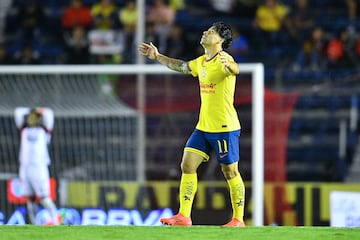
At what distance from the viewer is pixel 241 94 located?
1731 cm

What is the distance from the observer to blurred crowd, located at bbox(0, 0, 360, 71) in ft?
65.0

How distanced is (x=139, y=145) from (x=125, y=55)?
10.3 ft

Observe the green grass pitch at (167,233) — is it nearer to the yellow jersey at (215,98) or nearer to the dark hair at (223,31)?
the yellow jersey at (215,98)

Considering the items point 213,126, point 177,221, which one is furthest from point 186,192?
point 213,126

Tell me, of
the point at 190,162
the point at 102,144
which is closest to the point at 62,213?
the point at 102,144

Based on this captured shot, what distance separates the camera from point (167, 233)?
1011cm

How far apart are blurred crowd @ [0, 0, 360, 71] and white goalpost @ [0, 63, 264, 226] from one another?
2.69 metres

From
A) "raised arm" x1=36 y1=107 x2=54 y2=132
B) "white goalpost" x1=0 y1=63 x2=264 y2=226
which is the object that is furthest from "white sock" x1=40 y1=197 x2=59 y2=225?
"white goalpost" x1=0 y1=63 x2=264 y2=226

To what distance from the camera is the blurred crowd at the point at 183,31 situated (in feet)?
65.0

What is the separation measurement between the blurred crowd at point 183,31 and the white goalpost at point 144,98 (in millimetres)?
2686

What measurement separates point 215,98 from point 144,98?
6.06 meters

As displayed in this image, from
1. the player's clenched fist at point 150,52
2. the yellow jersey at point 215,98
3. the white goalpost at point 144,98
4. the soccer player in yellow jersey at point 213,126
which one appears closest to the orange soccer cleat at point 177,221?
the soccer player in yellow jersey at point 213,126

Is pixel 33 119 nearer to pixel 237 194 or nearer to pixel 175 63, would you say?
pixel 175 63

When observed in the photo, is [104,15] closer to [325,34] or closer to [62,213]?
[325,34]
